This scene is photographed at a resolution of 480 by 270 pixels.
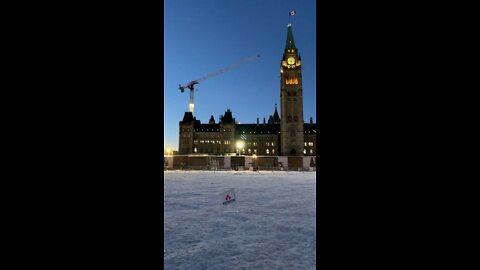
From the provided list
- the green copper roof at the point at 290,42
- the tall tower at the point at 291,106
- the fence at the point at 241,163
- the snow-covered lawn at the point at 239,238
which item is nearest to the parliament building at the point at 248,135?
the tall tower at the point at 291,106

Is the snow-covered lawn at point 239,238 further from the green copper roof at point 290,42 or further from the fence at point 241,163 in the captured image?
the green copper roof at point 290,42

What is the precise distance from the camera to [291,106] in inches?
3883

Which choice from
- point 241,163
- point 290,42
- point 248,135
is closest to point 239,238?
point 241,163

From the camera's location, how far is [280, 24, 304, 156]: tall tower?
93.7m

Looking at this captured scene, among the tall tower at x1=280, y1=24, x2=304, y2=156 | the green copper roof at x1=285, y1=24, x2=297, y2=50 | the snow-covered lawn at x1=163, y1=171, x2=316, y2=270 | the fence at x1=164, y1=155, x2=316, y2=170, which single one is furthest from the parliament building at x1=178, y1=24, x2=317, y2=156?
the snow-covered lawn at x1=163, y1=171, x2=316, y2=270

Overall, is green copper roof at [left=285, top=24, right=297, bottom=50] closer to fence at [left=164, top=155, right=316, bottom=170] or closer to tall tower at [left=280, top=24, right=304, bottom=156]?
tall tower at [left=280, top=24, right=304, bottom=156]

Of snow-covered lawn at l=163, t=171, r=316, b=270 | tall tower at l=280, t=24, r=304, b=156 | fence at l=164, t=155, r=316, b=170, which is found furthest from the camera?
tall tower at l=280, t=24, r=304, b=156

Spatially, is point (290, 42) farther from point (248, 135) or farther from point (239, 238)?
point (239, 238)
